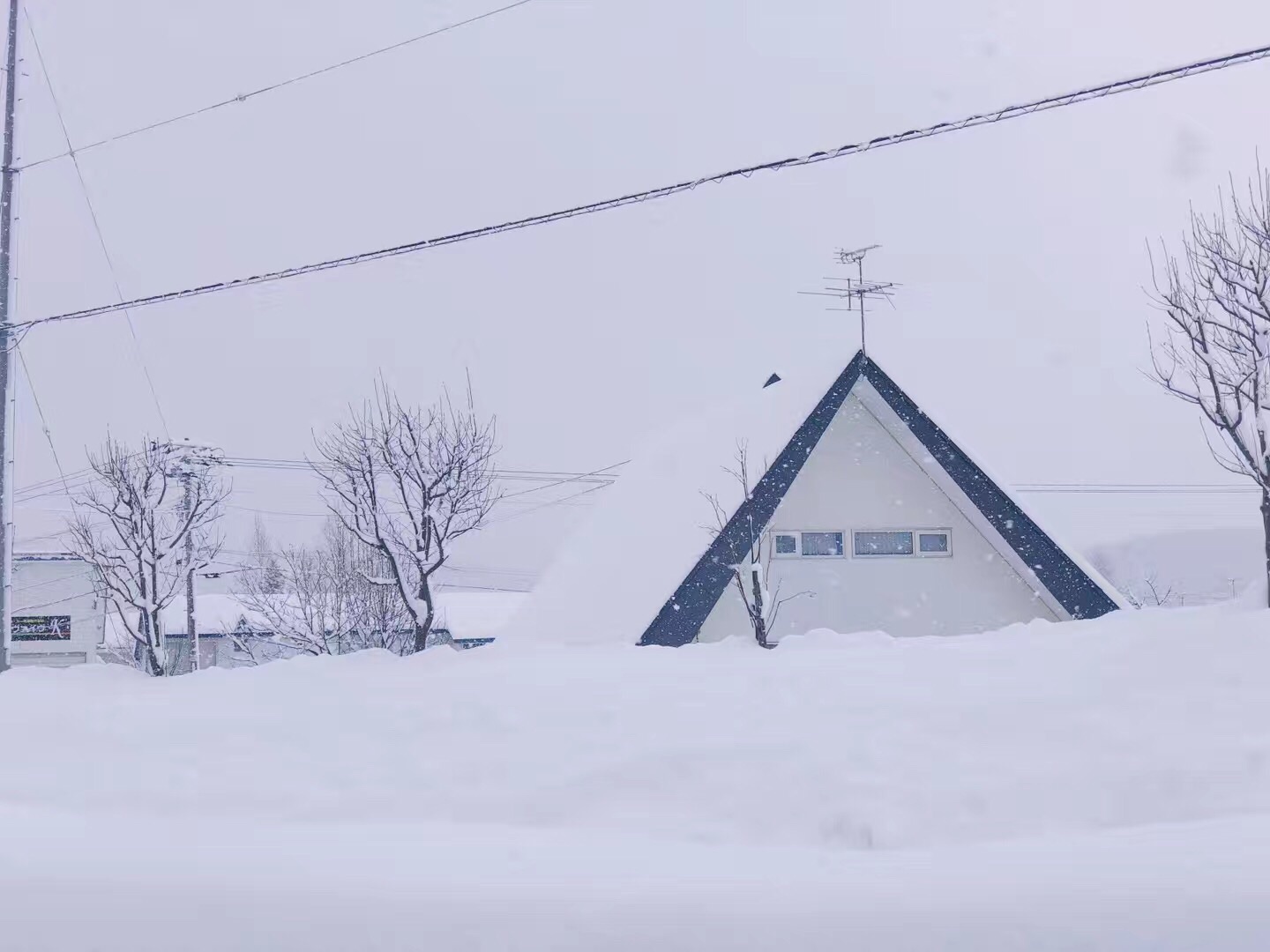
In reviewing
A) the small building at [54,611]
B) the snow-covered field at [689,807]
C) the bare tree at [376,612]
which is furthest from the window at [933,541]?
the small building at [54,611]

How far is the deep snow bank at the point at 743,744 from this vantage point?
15.7ft

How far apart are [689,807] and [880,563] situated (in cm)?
854

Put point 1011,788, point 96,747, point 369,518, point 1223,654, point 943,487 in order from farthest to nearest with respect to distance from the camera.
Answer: point 369,518 → point 943,487 → point 96,747 → point 1223,654 → point 1011,788

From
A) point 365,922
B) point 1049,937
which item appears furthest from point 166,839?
point 1049,937

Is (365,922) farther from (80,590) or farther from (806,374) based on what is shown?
(80,590)

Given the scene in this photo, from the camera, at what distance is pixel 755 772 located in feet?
16.7

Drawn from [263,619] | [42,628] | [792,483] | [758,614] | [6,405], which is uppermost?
[6,405]

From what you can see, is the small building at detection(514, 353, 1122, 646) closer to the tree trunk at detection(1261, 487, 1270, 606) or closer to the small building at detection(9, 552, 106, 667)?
the tree trunk at detection(1261, 487, 1270, 606)

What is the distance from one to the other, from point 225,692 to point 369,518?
10459 millimetres

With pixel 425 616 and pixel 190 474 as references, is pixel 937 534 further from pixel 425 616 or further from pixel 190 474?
pixel 190 474

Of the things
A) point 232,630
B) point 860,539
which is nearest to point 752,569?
point 860,539

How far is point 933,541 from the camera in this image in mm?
13109

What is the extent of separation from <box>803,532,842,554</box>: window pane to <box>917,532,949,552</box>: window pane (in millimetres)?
1085

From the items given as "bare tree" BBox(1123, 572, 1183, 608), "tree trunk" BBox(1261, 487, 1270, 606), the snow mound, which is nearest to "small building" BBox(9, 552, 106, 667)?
the snow mound
